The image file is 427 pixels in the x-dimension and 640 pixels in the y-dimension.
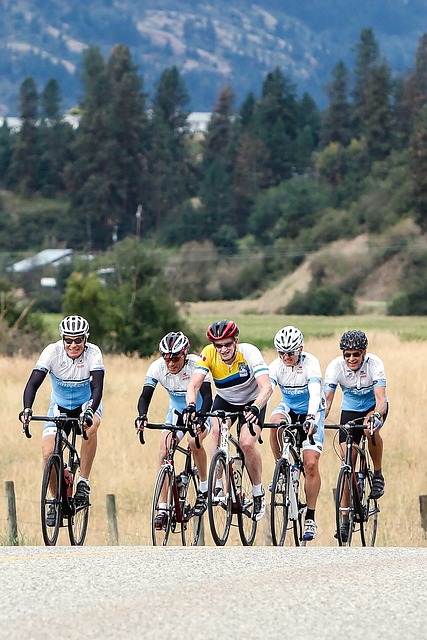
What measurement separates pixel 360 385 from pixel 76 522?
321 cm

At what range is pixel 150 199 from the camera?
458 feet

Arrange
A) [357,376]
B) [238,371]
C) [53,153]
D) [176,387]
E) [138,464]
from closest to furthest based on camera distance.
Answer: [238,371]
[176,387]
[357,376]
[138,464]
[53,153]

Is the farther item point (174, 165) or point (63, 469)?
point (174, 165)

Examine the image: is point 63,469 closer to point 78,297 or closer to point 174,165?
point 78,297

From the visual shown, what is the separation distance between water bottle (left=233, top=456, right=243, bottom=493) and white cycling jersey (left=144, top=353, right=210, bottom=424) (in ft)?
2.58

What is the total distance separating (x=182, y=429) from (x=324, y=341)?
36.3m

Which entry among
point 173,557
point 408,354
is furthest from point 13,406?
point 173,557

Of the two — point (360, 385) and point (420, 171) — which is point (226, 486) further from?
point (420, 171)

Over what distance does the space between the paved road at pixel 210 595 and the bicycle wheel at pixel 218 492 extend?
1.70 metres

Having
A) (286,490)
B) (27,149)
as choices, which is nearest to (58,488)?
(286,490)

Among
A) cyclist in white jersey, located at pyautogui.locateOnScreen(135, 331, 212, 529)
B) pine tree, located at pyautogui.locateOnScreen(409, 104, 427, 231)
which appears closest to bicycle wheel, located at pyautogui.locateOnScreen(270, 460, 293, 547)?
cyclist in white jersey, located at pyautogui.locateOnScreen(135, 331, 212, 529)

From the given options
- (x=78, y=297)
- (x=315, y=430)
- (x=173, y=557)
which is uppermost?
(x=78, y=297)

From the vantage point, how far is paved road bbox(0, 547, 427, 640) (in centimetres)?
721

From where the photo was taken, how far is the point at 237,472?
42.2 feet
